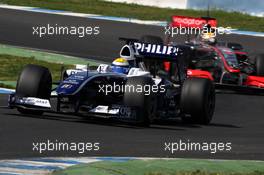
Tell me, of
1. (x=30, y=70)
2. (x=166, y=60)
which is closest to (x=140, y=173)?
(x=30, y=70)

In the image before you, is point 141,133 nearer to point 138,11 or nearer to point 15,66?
point 15,66

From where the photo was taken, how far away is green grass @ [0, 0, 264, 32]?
34625mm

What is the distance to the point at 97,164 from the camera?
11188 millimetres

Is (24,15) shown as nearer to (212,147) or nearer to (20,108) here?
(20,108)

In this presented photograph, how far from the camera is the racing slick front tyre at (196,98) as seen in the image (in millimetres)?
15734

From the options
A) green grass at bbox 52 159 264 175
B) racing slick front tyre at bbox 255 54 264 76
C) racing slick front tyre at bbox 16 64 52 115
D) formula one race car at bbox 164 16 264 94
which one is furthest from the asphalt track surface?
racing slick front tyre at bbox 255 54 264 76

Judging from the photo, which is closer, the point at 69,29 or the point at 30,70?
the point at 30,70

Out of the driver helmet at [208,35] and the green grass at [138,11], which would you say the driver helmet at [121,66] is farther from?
the green grass at [138,11]

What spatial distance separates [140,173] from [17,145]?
97.1 inches

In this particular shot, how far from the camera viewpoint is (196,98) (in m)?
15.8

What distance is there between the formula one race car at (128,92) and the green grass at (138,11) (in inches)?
675

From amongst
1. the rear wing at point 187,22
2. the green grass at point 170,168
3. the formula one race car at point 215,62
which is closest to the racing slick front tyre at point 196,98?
the green grass at point 170,168

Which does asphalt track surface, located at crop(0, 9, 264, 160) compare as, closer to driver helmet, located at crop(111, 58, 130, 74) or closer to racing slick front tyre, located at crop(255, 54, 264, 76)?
driver helmet, located at crop(111, 58, 130, 74)

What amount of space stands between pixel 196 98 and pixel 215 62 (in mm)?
6726
